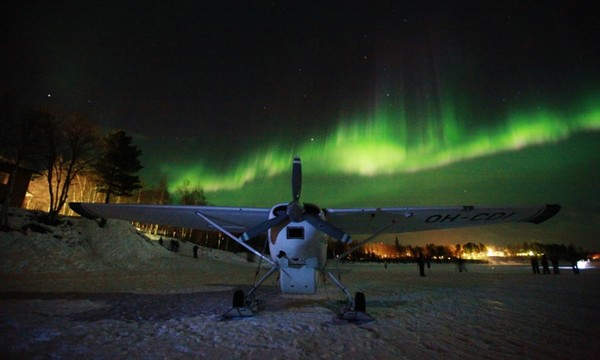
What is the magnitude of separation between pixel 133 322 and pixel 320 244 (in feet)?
15.2

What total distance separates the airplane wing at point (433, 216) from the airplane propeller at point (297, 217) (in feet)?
5.87

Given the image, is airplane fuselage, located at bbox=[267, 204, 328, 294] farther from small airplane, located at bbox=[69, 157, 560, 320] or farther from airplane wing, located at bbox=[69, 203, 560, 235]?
airplane wing, located at bbox=[69, 203, 560, 235]

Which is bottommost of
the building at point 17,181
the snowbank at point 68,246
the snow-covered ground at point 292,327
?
the snow-covered ground at point 292,327

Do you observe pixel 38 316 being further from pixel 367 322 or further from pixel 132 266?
pixel 132 266

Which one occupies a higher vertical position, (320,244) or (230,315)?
(320,244)

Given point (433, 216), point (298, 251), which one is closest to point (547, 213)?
point (433, 216)

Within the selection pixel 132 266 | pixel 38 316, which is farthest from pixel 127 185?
pixel 38 316

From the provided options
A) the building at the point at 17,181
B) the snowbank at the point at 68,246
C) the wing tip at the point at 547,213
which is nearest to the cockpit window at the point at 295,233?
the wing tip at the point at 547,213

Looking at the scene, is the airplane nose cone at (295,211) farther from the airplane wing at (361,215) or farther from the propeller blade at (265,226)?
the airplane wing at (361,215)

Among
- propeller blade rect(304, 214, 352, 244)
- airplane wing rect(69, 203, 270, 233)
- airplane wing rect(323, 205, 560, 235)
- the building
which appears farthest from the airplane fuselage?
the building

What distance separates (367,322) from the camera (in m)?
6.38

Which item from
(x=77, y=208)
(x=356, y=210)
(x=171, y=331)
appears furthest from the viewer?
(x=77, y=208)

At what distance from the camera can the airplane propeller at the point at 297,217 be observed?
22.6 feet

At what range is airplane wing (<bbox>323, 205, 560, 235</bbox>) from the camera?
8562 millimetres
